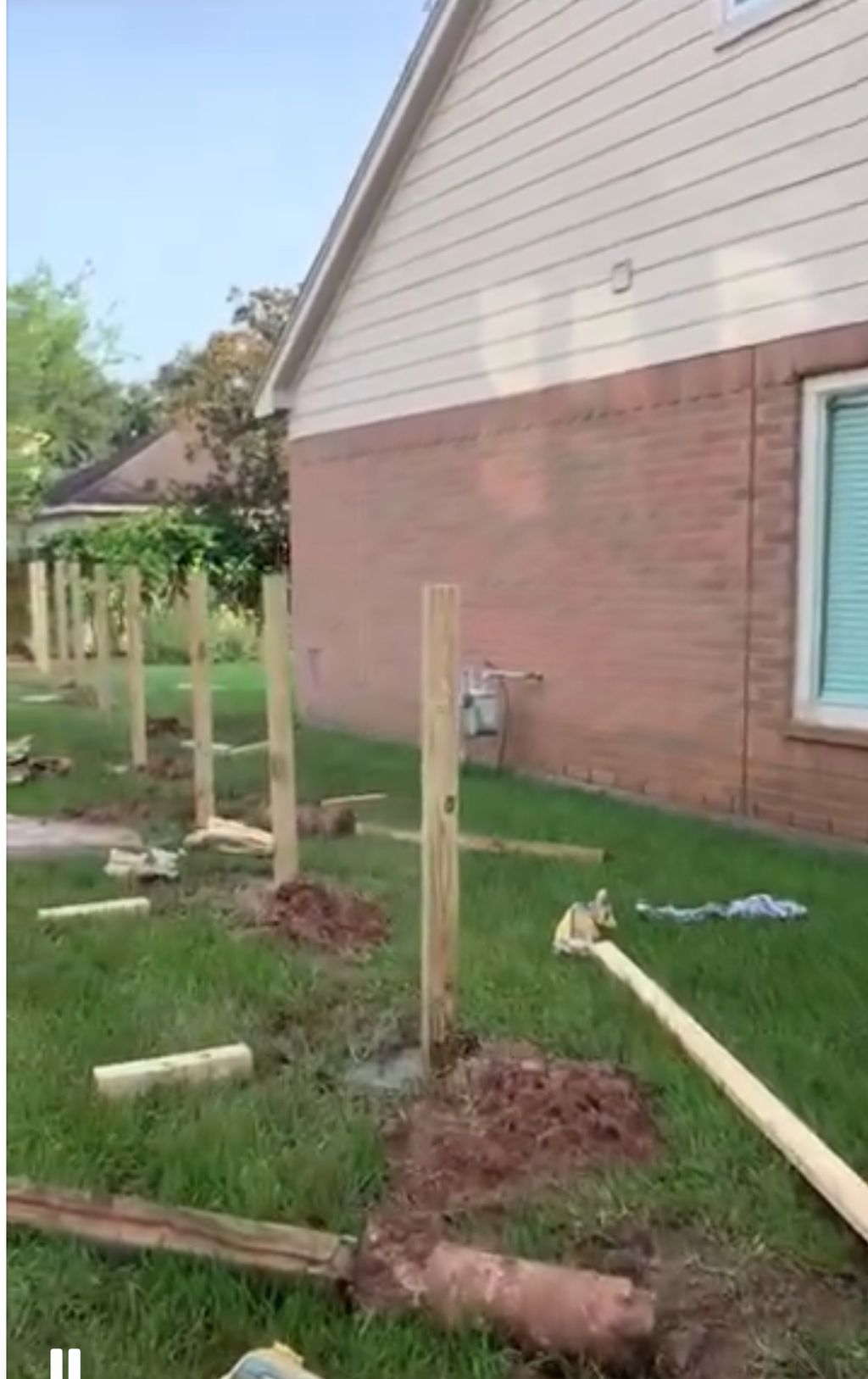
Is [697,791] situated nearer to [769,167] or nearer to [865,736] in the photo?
[865,736]

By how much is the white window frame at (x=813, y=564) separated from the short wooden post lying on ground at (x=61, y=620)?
337 inches

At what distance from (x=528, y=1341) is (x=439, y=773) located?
141 centimetres

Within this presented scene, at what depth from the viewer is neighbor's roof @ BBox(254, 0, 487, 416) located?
856 centimetres

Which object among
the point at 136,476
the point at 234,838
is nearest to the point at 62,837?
the point at 234,838

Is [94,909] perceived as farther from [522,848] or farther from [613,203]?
[613,203]

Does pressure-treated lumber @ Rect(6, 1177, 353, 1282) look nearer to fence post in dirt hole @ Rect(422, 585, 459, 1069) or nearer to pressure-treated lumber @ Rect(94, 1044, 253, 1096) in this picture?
pressure-treated lumber @ Rect(94, 1044, 253, 1096)

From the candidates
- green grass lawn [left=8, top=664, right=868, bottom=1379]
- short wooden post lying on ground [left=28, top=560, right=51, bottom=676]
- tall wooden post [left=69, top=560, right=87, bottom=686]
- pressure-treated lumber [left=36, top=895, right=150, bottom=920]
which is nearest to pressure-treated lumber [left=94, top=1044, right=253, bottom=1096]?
green grass lawn [left=8, top=664, right=868, bottom=1379]

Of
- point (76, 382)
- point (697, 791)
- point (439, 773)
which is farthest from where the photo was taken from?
point (76, 382)

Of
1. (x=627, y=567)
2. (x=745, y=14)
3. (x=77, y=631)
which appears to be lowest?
(x=77, y=631)

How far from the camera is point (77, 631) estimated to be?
13.3 meters

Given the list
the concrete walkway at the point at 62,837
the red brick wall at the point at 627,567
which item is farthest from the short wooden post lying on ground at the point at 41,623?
the concrete walkway at the point at 62,837

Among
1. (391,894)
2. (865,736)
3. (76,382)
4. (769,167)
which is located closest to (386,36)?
(769,167)

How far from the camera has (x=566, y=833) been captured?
623cm

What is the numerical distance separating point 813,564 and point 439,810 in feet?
11.4
